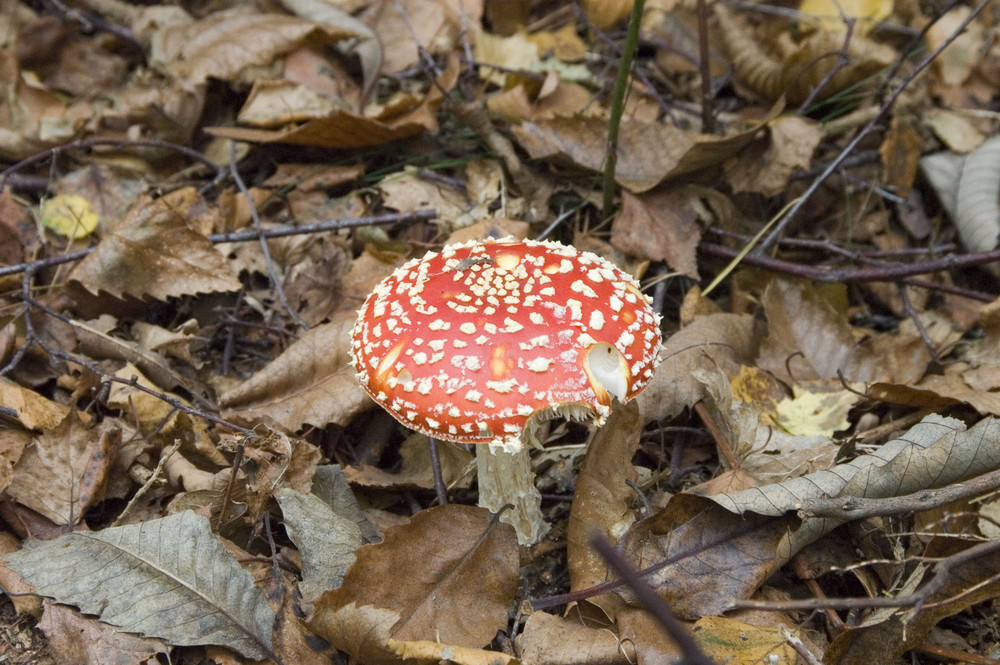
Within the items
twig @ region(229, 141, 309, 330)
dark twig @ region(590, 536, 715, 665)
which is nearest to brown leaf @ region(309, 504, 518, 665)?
dark twig @ region(590, 536, 715, 665)

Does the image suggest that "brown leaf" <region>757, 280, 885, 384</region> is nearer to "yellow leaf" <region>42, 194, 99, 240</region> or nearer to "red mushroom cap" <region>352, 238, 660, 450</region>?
"red mushroom cap" <region>352, 238, 660, 450</region>

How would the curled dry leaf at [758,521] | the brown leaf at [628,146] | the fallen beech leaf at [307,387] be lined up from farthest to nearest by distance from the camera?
the brown leaf at [628,146] < the fallen beech leaf at [307,387] < the curled dry leaf at [758,521]

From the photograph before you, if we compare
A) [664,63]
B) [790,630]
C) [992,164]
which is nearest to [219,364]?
[790,630]

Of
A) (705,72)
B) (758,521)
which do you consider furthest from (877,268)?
(758,521)

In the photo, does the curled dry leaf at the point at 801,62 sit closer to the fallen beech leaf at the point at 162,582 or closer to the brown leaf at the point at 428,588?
the brown leaf at the point at 428,588

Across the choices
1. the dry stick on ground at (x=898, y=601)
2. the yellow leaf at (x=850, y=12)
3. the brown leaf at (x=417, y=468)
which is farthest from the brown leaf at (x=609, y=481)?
the yellow leaf at (x=850, y=12)
